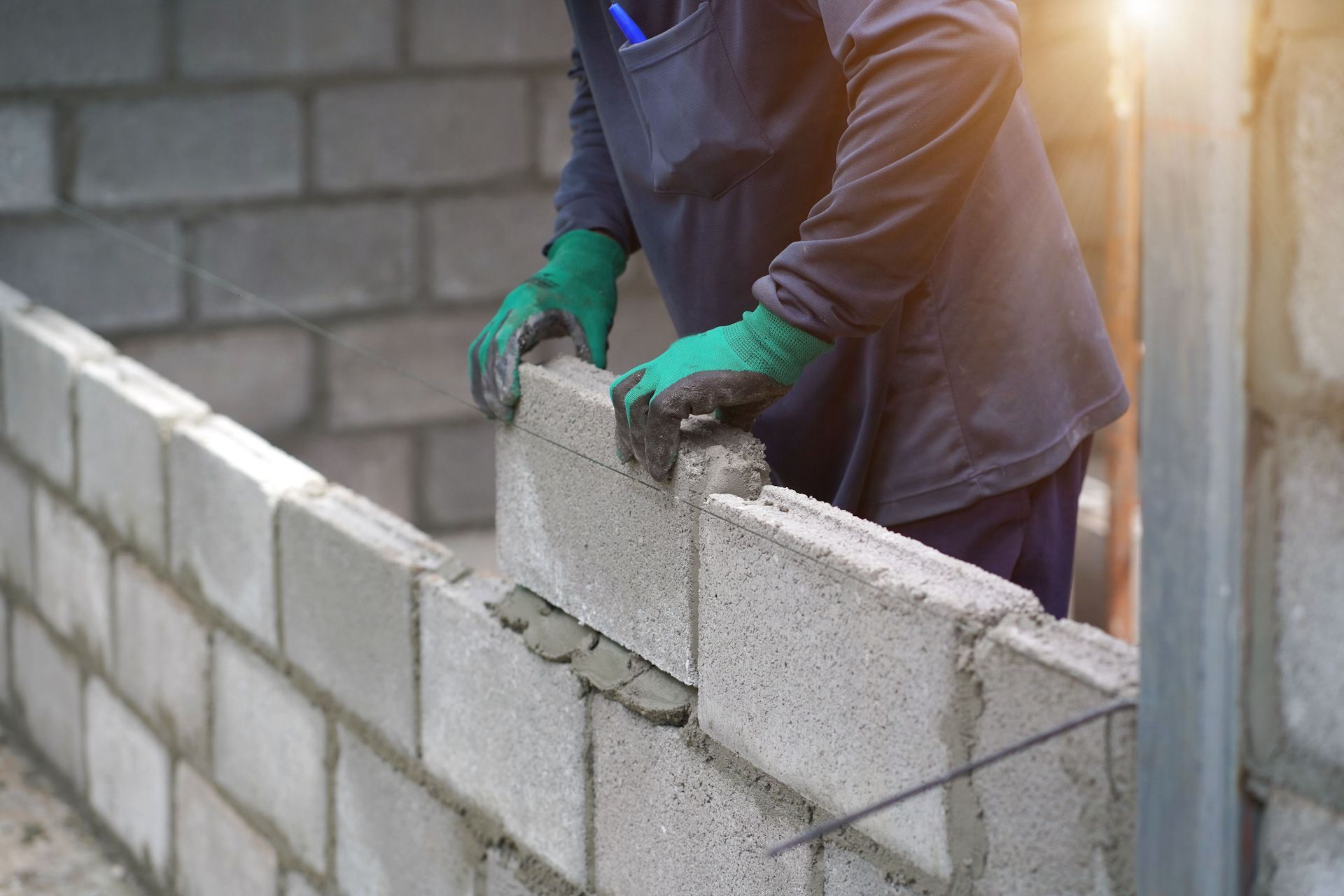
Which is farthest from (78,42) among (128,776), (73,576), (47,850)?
(47,850)

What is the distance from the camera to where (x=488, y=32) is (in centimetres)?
495

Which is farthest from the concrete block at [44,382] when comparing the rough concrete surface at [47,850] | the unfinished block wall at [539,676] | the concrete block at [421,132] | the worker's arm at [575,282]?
the worker's arm at [575,282]

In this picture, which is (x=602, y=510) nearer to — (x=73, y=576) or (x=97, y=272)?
(x=73, y=576)

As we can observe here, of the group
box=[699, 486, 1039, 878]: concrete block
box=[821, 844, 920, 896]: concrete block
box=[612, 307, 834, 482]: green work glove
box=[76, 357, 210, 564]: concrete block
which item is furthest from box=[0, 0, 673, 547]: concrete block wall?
box=[821, 844, 920, 896]: concrete block

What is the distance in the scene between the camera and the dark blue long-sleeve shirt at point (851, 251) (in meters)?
1.67

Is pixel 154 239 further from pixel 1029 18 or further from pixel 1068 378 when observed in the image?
pixel 1068 378

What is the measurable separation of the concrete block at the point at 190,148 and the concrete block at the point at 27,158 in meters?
0.09

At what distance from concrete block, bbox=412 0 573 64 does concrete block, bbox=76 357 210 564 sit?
1923mm

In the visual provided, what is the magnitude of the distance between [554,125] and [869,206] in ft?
11.9

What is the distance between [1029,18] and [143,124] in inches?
107

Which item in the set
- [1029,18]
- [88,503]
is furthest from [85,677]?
[1029,18]

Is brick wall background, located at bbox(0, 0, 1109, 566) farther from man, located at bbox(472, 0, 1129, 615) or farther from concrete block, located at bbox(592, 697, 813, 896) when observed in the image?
concrete block, located at bbox(592, 697, 813, 896)

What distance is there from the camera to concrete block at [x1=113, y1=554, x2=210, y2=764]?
10.1ft

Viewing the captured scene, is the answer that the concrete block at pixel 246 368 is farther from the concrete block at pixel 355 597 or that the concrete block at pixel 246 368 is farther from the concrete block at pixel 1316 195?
the concrete block at pixel 1316 195
